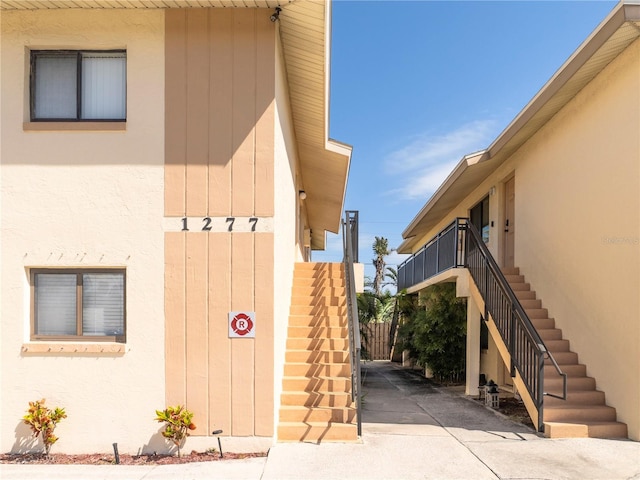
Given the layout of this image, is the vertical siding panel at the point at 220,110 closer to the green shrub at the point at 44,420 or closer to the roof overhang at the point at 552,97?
the green shrub at the point at 44,420

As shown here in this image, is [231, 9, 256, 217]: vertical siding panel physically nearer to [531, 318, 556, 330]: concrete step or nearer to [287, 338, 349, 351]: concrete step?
[287, 338, 349, 351]: concrete step

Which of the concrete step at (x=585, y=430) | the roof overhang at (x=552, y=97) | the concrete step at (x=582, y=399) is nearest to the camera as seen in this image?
the roof overhang at (x=552, y=97)

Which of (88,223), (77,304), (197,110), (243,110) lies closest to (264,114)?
(243,110)

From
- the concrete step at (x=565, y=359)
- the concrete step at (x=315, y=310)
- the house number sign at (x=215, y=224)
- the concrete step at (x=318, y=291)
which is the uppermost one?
the house number sign at (x=215, y=224)

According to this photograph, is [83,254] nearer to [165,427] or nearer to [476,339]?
[165,427]

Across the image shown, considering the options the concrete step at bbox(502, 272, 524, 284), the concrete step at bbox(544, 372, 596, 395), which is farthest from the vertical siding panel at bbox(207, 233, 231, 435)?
the concrete step at bbox(502, 272, 524, 284)

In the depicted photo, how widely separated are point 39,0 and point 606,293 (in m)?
8.40

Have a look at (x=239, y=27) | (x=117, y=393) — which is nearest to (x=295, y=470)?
(x=117, y=393)

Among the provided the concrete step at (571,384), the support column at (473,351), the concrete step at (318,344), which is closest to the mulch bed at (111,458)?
the concrete step at (318,344)

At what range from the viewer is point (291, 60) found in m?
7.29

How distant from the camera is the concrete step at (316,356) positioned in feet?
24.2

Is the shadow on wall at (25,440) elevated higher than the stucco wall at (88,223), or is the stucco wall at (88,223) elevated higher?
the stucco wall at (88,223)

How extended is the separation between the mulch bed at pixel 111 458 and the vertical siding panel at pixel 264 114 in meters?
2.84

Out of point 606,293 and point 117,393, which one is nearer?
point 117,393
